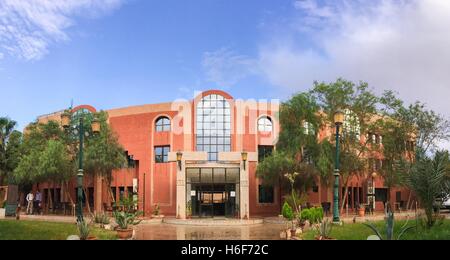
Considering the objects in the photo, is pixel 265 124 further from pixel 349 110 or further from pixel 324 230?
pixel 324 230

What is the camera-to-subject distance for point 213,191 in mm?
36625

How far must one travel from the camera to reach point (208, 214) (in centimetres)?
3638

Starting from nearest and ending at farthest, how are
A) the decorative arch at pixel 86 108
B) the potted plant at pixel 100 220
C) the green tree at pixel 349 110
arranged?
the potted plant at pixel 100 220
the green tree at pixel 349 110
the decorative arch at pixel 86 108

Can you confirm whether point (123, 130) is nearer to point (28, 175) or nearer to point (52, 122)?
point (52, 122)

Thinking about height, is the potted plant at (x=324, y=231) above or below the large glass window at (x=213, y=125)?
below

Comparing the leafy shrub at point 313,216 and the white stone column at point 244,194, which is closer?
the leafy shrub at point 313,216

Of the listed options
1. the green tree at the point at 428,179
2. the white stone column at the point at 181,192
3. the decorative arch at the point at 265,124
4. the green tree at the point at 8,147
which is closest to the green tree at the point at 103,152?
the white stone column at the point at 181,192

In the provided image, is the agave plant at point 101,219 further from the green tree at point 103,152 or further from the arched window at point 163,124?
the arched window at point 163,124

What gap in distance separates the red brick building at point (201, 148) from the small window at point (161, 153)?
0.28 feet

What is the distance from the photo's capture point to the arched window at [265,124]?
39.3 m

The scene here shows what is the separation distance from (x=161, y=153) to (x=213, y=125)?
5037mm

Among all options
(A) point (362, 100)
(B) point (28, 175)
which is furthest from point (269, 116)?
(B) point (28, 175)

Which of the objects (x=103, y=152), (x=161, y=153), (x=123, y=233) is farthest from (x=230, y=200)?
(x=123, y=233)
